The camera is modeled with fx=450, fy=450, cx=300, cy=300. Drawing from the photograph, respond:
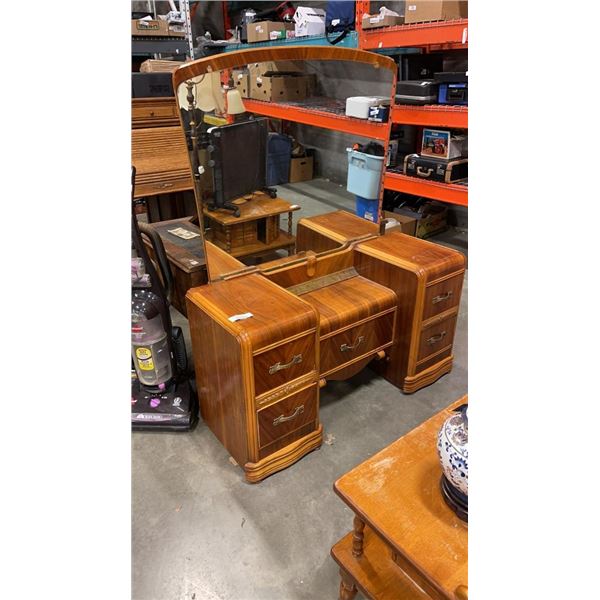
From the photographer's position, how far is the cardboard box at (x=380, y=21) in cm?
305

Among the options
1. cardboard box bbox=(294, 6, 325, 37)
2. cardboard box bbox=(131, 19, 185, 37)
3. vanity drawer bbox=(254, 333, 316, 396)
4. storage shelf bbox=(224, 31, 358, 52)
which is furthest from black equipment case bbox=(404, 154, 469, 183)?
cardboard box bbox=(131, 19, 185, 37)

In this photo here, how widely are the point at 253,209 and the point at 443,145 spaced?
6.32 ft

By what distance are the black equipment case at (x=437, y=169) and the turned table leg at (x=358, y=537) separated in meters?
2.58

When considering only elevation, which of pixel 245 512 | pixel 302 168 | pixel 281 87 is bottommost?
pixel 245 512

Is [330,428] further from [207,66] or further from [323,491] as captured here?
[207,66]

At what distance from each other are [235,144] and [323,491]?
1342 mm

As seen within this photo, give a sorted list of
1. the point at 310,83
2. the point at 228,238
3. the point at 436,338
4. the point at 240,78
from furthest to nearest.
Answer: the point at 310,83, the point at 240,78, the point at 436,338, the point at 228,238

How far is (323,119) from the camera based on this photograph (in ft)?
11.7

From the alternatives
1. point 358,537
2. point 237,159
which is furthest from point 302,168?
point 358,537

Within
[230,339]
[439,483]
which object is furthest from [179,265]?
[439,483]

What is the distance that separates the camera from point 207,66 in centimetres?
145

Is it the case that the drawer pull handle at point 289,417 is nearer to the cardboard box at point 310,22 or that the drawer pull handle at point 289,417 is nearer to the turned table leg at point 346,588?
the turned table leg at point 346,588

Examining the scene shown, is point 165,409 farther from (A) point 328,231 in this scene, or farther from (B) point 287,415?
(A) point 328,231

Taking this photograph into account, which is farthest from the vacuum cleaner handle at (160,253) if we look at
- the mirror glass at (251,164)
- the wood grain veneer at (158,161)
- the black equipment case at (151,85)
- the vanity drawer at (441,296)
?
the black equipment case at (151,85)
